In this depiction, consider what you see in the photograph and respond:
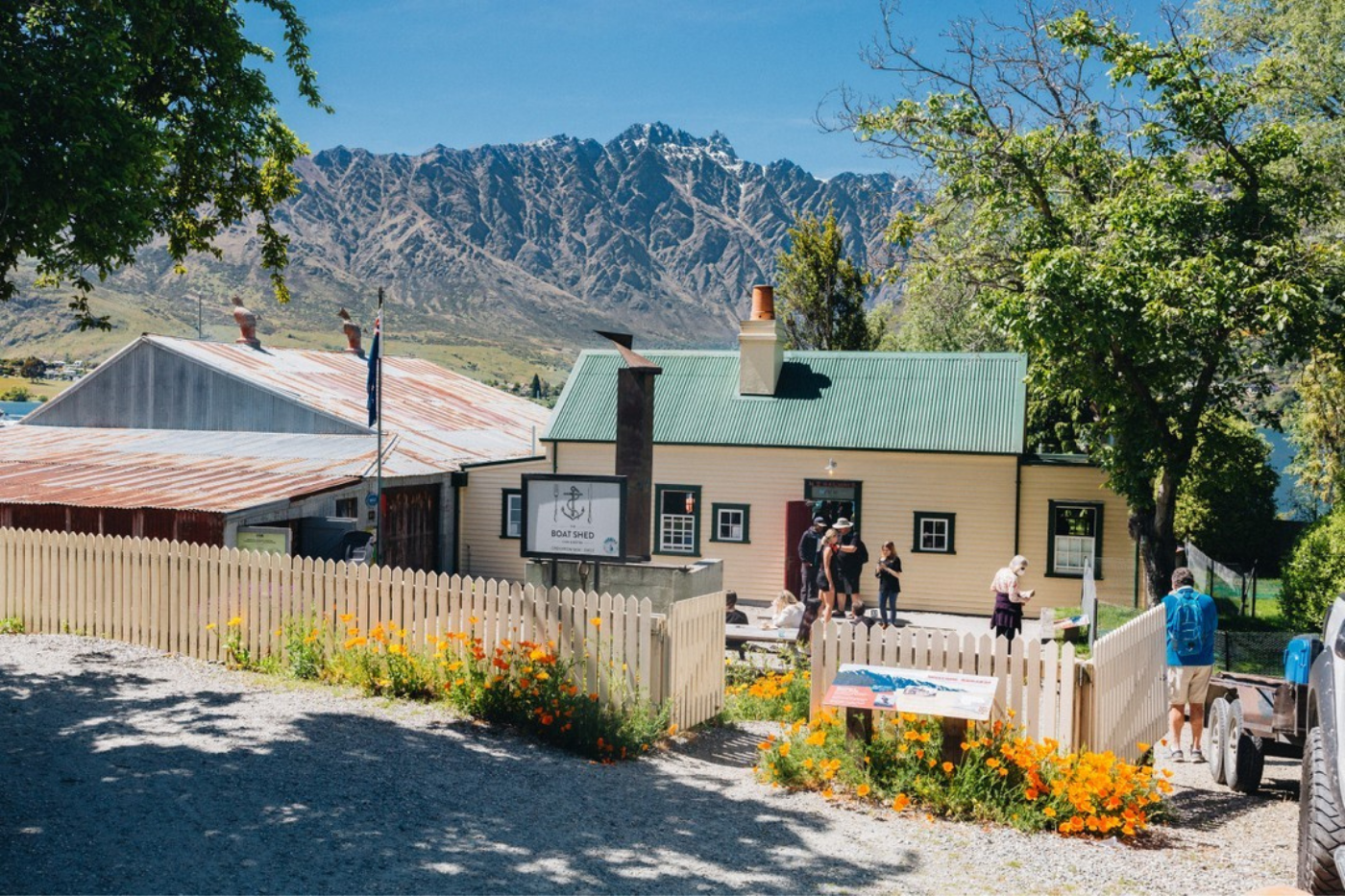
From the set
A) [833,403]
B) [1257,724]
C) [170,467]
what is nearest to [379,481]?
[170,467]

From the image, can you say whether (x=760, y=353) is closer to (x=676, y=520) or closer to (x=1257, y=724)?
(x=676, y=520)

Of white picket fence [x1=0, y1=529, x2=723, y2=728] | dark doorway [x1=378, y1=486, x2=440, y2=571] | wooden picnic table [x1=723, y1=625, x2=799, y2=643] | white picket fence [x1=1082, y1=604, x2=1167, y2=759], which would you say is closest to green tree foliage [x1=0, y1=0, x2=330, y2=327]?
white picket fence [x1=0, y1=529, x2=723, y2=728]

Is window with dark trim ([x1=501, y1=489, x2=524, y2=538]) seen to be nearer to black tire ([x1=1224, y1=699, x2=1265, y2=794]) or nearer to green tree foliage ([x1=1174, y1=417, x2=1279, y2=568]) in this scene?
green tree foliage ([x1=1174, y1=417, x2=1279, y2=568])

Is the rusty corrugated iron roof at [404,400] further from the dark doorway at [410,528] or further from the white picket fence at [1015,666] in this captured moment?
the white picket fence at [1015,666]

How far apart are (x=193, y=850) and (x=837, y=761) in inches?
183

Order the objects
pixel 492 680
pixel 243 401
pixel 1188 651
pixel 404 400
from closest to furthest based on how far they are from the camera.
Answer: pixel 492 680 < pixel 1188 651 < pixel 243 401 < pixel 404 400

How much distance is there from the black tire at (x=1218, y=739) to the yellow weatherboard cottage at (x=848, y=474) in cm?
1332

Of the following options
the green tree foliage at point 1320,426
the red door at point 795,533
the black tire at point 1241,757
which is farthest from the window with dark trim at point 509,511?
the black tire at point 1241,757

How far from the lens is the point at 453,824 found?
7.98 m

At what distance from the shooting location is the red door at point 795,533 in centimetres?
2462

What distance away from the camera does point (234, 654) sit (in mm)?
13242

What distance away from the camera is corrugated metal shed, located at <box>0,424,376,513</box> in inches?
810

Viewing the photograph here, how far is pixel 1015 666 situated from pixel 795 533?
15.0m

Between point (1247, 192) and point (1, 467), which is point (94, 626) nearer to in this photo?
point (1, 467)
